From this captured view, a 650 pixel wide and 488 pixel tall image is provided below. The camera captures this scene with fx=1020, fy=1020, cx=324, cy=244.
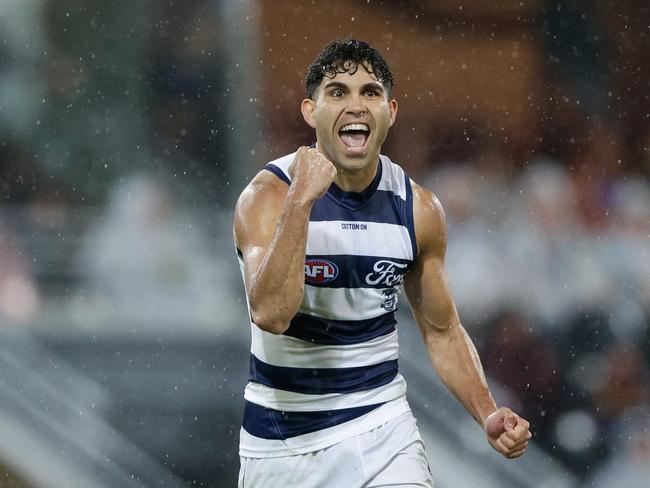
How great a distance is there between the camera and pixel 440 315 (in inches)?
109

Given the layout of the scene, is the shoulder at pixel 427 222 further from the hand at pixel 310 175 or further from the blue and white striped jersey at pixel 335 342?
the hand at pixel 310 175

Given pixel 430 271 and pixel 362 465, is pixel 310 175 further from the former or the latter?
pixel 362 465

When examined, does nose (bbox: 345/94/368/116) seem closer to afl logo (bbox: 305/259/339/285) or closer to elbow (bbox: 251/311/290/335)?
afl logo (bbox: 305/259/339/285)

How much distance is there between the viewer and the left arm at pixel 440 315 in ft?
8.75

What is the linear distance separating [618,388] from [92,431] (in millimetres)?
2527

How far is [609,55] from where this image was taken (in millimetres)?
5387

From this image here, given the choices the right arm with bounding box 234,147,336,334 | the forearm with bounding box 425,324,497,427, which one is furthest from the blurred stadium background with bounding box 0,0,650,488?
the right arm with bounding box 234,147,336,334

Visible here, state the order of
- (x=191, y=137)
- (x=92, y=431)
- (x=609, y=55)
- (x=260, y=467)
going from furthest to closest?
(x=609, y=55) → (x=191, y=137) → (x=92, y=431) → (x=260, y=467)

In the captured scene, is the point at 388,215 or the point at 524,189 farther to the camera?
the point at 524,189

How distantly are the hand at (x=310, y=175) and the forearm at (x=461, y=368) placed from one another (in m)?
0.74

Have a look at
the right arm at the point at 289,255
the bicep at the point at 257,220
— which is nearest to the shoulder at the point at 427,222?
the bicep at the point at 257,220

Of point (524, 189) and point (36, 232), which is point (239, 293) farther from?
point (524, 189)

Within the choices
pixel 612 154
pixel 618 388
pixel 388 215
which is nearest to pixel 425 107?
pixel 612 154

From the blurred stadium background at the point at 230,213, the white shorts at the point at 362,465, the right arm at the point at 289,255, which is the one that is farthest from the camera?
the blurred stadium background at the point at 230,213
